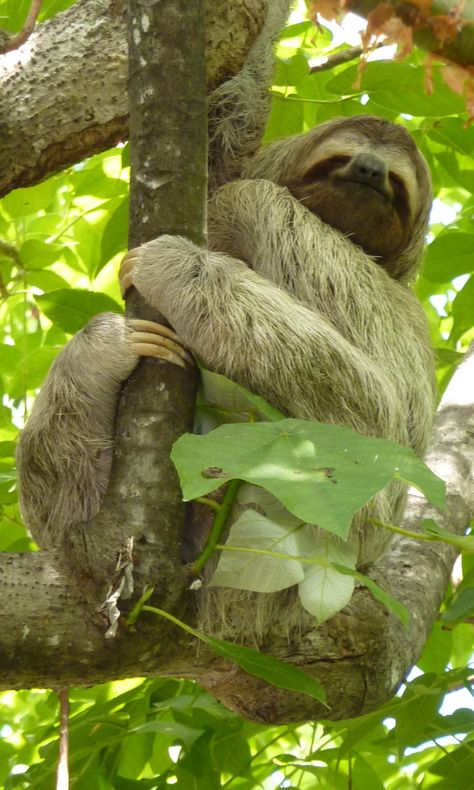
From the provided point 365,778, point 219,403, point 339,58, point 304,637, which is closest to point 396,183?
point 339,58

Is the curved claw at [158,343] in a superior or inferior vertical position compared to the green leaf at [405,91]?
inferior

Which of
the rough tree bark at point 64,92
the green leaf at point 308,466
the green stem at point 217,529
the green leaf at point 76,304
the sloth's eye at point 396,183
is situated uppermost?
the rough tree bark at point 64,92

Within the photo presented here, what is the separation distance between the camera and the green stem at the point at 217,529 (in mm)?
4191

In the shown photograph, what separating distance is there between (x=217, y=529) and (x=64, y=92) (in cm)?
256

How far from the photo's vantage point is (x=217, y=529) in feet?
13.9

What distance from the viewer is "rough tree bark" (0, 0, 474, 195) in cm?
521

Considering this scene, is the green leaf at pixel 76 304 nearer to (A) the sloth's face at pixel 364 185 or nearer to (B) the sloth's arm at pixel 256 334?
(B) the sloth's arm at pixel 256 334

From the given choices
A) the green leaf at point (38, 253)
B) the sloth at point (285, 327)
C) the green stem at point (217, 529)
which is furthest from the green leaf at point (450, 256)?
the green stem at point (217, 529)

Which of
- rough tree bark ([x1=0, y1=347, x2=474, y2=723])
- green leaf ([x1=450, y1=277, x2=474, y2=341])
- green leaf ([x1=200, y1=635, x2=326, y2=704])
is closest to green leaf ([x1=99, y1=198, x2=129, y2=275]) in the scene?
green leaf ([x1=450, y1=277, x2=474, y2=341])

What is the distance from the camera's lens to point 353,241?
689cm

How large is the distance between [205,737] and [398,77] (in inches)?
159

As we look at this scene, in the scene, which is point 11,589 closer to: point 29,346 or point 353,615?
point 353,615

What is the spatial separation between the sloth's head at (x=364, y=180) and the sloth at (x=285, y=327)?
0.04 ft

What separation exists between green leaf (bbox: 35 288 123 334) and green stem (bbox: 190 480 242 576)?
1900mm
